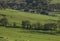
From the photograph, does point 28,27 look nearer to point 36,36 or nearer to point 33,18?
point 36,36

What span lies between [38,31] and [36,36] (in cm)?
743

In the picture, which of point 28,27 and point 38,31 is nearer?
point 38,31

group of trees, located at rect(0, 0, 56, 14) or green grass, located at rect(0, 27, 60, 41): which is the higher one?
group of trees, located at rect(0, 0, 56, 14)

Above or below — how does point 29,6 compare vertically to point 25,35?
above

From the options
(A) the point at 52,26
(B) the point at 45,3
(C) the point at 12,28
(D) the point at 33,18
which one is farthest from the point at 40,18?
(B) the point at 45,3

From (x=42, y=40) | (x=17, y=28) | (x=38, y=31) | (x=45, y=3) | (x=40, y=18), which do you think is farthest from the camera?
(x=45, y=3)

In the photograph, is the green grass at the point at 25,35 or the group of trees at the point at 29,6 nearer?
the green grass at the point at 25,35

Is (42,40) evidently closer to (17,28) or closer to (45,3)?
(17,28)

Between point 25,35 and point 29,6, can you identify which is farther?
point 29,6

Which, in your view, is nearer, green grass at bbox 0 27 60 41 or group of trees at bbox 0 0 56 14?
green grass at bbox 0 27 60 41

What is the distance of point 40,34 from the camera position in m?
82.0

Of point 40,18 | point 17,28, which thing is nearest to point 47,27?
point 17,28

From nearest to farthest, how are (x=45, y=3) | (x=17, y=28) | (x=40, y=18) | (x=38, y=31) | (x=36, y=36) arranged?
(x=36, y=36)
(x=38, y=31)
(x=17, y=28)
(x=40, y=18)
(x=45, y=3)

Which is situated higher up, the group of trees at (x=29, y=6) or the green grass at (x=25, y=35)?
the group of trees at (x=29, y=6)
